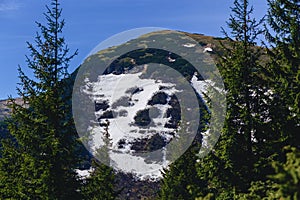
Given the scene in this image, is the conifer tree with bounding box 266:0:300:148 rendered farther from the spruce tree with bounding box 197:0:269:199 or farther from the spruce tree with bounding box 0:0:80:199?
the spruce tree with bounding box 0:0:80:199

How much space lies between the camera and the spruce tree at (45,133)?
18.2 metres

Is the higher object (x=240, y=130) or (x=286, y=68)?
(x=286, y=68)

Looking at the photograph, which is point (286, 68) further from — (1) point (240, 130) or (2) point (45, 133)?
(2) point (45, 133)

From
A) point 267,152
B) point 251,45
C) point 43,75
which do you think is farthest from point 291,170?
point 43,75

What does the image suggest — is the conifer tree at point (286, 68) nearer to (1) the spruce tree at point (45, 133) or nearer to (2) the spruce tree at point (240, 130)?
(2) the spruce tree at point (240, 130)

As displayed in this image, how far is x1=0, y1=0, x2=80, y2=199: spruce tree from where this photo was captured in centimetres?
1819

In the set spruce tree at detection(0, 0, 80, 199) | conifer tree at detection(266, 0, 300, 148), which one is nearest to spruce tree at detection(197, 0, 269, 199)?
conifer tree at detection(266, 0, 300, 148)

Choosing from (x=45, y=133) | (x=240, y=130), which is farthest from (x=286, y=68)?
(x=45, y=133)

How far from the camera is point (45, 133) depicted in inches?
736

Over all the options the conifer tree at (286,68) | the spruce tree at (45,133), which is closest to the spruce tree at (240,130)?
the conifer tree at (286,68)

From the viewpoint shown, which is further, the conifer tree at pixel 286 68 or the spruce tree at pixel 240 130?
the spruce tree at pixel 240 130

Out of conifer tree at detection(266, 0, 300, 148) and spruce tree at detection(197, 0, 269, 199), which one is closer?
conifer tree at detection(266, 0, 300, 148)

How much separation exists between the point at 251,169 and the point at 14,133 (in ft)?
33.8

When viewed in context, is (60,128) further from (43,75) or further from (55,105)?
(43,75)
